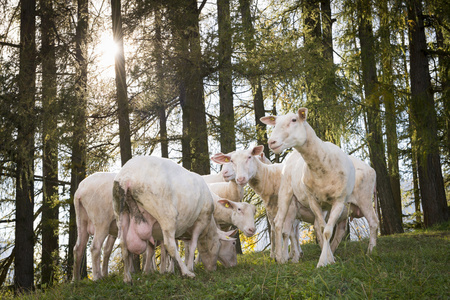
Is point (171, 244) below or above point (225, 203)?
below

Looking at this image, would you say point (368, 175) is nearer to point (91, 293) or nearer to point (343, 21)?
point (91, 293)

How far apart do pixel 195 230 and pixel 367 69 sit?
9397mm

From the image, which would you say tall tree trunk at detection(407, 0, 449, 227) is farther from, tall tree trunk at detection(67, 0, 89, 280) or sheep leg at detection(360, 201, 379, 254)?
tall tree trunk at detection(67, 0, 89, 280)

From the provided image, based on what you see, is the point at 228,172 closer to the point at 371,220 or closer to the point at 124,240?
the point at 371,220

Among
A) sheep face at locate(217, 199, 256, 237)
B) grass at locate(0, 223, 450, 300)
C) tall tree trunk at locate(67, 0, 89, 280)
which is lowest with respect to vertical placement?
grass at locate(0, 223, 450, 300)

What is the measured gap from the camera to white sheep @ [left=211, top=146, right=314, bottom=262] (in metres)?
8.77

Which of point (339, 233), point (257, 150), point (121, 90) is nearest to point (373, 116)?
point (257, 150)

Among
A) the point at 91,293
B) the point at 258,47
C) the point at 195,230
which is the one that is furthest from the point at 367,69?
the point at 91,293

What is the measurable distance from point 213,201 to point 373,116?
7.80m

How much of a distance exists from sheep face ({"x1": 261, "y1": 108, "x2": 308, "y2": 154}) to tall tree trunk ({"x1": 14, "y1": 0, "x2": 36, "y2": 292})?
6.83 metres

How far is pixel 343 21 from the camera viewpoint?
15.4 m

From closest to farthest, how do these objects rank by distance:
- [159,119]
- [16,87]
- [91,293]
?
1. [91,293]
2. [16,87]
3. [159,119]

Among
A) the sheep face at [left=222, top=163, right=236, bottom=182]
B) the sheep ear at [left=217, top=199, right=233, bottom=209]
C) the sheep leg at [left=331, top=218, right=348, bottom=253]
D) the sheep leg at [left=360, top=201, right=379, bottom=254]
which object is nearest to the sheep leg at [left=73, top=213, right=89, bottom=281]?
the sheep ear at [left=217, top=199, right=233, bottom=209]

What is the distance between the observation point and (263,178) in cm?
957
